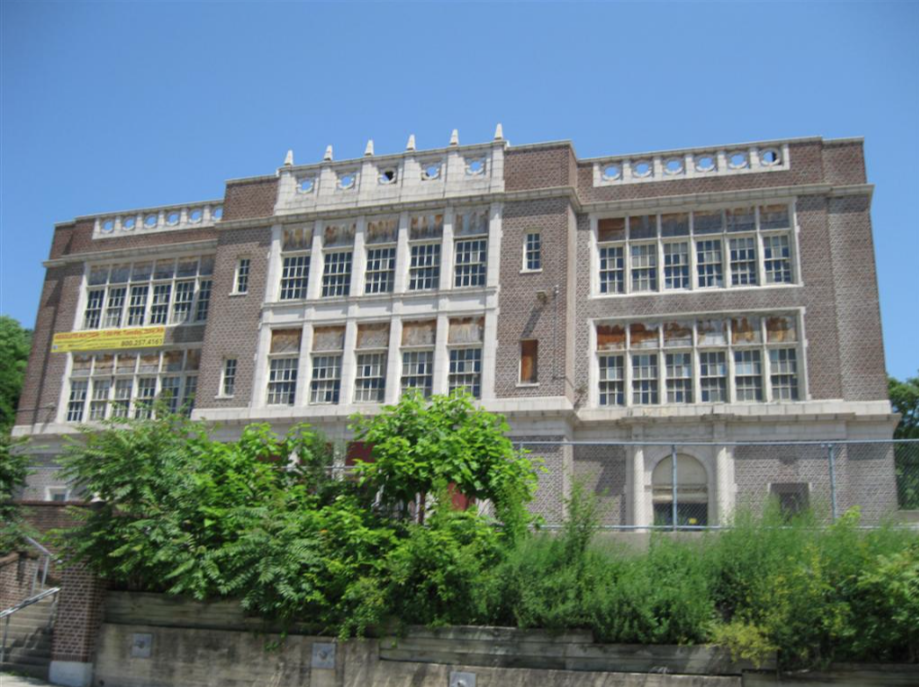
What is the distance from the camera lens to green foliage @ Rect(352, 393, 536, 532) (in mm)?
18094

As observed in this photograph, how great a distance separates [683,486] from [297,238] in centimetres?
1601

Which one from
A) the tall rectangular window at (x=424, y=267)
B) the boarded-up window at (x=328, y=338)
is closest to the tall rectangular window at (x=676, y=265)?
the tall rectangular window at (x=424, y=267)

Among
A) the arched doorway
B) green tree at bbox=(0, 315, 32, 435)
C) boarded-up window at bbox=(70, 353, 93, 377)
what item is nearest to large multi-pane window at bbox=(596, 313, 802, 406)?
the arched doorway

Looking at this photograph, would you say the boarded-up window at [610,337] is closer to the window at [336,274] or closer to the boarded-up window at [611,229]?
the boarded-up window at [611,229]

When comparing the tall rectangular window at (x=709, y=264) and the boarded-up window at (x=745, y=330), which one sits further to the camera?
the tall rectangular window at (x=709, y=264)

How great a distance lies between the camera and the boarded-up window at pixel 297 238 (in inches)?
1314

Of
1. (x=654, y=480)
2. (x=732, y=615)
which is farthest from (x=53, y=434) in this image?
(x=732, y=615)

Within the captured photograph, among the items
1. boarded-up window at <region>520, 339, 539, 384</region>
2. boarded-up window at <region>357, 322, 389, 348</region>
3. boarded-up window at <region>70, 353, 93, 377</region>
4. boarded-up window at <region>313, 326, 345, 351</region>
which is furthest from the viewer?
boarded-up window at <region>70, 353, 93, 377</region>

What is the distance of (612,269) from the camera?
31.3m

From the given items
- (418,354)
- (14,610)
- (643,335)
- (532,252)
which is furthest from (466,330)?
(14,610)

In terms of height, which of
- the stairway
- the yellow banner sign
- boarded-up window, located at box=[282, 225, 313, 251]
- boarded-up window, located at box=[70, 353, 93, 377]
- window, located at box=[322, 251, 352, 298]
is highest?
boarded-up window, located at box=[282, 225, 313, 251]

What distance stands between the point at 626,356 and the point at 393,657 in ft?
51.9

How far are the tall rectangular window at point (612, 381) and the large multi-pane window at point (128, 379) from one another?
1518 centimetres

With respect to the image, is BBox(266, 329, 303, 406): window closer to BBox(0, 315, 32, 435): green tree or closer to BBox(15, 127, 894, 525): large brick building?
BBox(15, 127, 894, 525): large brick building
